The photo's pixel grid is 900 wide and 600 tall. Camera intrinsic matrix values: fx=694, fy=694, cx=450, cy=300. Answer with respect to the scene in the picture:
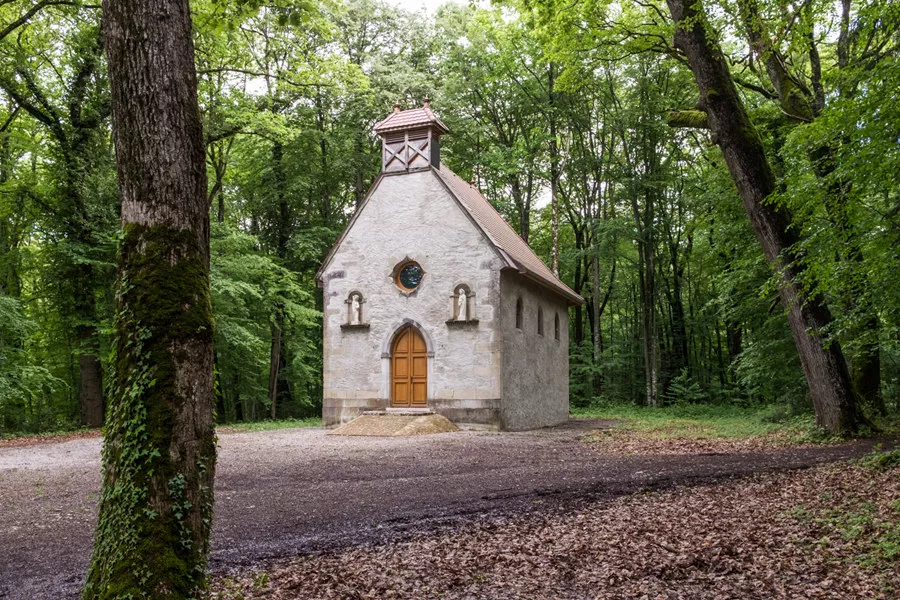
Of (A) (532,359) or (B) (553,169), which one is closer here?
(A) (532,359)

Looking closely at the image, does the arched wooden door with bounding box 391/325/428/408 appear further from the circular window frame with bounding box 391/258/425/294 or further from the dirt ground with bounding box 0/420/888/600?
the dirt ground with bounding box 0/420/888/600

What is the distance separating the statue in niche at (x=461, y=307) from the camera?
60.4 feet

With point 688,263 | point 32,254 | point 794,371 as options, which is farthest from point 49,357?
point 688,263

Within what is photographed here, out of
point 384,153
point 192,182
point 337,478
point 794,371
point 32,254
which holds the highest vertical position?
point 384,153

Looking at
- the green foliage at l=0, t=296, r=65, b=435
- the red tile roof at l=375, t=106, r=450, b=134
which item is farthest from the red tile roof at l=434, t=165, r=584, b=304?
the green foliage at l=0, t=296, r=65, b=435

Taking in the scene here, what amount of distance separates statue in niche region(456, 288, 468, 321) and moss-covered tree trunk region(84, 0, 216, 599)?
1450 centimetres

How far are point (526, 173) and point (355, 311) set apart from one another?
13892 millimetres

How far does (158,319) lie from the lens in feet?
12.4

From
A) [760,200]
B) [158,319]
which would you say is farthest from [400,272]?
[158,319]

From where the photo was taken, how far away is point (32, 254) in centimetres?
2325

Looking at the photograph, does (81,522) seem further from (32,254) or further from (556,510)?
(32,254)

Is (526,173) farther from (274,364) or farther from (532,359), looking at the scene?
(274,364)

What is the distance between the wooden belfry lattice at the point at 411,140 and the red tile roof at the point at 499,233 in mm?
640

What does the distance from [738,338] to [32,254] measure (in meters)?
28.8
